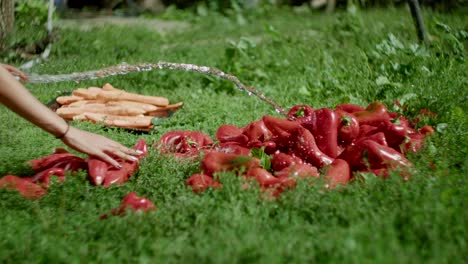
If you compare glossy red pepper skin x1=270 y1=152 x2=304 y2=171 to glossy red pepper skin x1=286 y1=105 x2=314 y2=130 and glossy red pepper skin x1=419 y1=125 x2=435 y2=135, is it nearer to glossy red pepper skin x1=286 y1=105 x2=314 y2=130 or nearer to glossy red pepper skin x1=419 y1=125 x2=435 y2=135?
glossy red pepper skin x1=286 y1=105 x2=314 y2=130

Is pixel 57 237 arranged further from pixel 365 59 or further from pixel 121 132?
pixel 365 59

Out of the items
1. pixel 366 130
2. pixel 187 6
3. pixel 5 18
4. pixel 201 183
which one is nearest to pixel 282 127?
pixel 366 130

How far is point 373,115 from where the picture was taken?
14.1 feet

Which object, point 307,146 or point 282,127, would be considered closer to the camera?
point 307,146

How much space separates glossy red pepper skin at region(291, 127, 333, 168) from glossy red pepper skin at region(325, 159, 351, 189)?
14cm

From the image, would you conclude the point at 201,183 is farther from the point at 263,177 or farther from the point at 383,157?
the point at 383,157

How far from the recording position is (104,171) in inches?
148

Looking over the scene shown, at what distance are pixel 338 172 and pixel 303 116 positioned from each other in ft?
2.56

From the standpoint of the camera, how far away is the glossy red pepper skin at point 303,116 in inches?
168

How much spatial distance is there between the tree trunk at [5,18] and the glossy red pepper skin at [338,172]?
4.99 metres

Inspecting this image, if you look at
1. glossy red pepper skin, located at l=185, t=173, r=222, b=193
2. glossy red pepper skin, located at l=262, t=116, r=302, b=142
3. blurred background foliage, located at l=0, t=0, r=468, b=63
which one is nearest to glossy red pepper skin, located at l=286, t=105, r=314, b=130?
glossy red pepper skin, located at l=262, t=116, r=302, b=142

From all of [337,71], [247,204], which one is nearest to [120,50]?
[337,71]

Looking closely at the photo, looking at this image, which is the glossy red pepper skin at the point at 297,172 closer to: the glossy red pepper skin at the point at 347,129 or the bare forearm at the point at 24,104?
the glossy red pepper skin at the point at 347,129

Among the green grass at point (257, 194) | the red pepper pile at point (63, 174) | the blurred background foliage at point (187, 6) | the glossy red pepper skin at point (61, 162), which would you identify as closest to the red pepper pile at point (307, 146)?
the green grass at point (257, 194)
